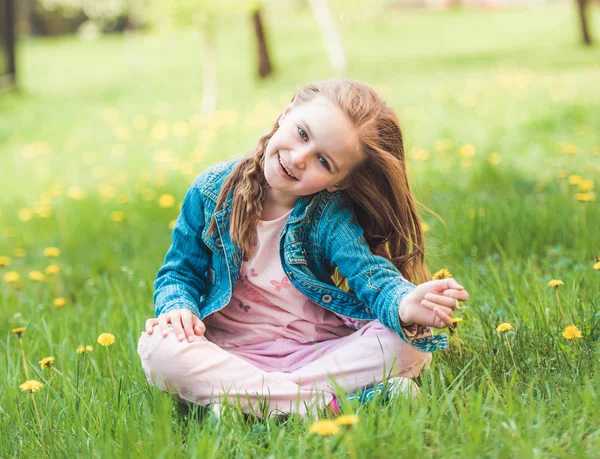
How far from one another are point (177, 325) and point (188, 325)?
3 centimetres

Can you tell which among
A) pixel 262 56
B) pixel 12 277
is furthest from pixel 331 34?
pixel 12 277

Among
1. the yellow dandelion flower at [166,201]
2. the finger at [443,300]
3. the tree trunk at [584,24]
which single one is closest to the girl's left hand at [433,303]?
the finger at [443,300]

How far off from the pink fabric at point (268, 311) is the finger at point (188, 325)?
186 millimetres

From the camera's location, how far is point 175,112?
28.9 ft

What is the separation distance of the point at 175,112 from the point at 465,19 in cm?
1335

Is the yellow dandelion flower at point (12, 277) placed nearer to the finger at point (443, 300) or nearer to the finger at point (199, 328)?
the finger at point (199, 328)

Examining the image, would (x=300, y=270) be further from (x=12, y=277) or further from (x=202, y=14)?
(x=202, y=14)

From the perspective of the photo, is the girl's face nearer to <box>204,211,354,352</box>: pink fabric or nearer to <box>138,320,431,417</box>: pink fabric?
<box>204,211,354,352</box>: pink fabric

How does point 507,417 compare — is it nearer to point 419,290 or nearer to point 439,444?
point 439,444

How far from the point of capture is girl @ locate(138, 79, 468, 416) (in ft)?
6.19

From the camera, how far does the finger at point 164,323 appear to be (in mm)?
1914

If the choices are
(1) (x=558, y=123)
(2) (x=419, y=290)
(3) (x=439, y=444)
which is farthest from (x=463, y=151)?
(3) (x=439, y=444)

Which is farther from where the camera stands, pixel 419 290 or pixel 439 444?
pixel 419 290

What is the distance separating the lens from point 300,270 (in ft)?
→ 6.88
